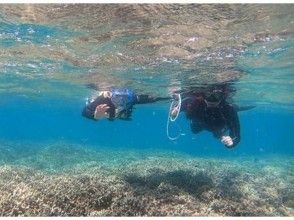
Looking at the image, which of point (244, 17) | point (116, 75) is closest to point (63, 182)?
point (244, 17)

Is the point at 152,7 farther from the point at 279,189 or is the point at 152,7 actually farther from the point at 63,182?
the point at 279,189

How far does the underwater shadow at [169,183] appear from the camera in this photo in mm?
12125

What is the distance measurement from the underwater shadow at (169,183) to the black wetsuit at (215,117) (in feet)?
7.19

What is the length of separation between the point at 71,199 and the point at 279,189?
10665 millimetres

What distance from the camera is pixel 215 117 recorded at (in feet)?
44.2

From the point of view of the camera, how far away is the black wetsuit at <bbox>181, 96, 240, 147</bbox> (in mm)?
13242

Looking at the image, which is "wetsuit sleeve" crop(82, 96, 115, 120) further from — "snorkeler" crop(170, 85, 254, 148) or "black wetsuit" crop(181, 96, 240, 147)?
"black wetsuit" crop(181, 96, 240, 147)

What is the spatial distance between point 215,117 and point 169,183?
3349 millimetres

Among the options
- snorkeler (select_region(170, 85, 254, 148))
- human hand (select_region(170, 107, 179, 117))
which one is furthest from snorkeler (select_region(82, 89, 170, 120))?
snorkeler (select_region(170, 85, 254, 148))

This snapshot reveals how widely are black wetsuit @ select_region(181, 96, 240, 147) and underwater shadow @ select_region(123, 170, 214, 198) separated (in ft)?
7.19

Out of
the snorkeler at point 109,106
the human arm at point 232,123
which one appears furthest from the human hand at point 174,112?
the human arm at point 232,123

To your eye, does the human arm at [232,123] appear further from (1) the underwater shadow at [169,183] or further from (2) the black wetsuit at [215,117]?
(1) the underwater shadow at [169,183]

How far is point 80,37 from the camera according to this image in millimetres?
15719

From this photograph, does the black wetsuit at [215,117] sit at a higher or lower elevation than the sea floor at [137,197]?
higher
